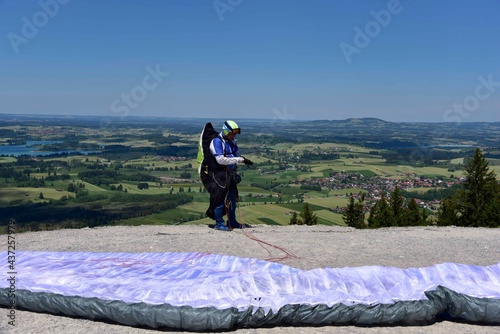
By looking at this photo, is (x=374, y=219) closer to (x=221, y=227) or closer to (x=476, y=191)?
(x=476, y=191)

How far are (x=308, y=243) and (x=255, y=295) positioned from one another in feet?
12.5

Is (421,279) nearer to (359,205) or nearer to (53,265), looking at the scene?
(53,265)

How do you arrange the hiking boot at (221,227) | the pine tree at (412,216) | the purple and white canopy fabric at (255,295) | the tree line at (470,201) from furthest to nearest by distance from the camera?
the pine tree at (412,216)
the tree line at (470,201)
the hiking boot at (221,227)
the purple and white canopy fabric at (255,295)

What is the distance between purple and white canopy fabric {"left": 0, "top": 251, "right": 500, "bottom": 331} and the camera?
15.1 ft

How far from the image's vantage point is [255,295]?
4836 millimetres

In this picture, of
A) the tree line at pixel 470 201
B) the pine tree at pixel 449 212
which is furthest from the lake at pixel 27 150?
the pine tree at pixel 449 212

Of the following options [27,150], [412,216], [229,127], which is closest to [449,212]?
[412,216]

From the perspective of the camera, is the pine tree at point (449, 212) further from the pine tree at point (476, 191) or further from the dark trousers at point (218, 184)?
the dark trousers at point (218, 184)

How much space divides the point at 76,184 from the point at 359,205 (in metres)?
32.9

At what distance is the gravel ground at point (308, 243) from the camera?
7.53 metres

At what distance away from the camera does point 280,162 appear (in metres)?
66.8

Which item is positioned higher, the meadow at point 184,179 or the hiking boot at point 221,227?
the hiking boot at point 221,227

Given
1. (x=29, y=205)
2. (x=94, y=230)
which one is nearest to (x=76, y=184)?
(x=29, y=205)

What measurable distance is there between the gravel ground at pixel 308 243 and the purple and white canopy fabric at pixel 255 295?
5.53ft
